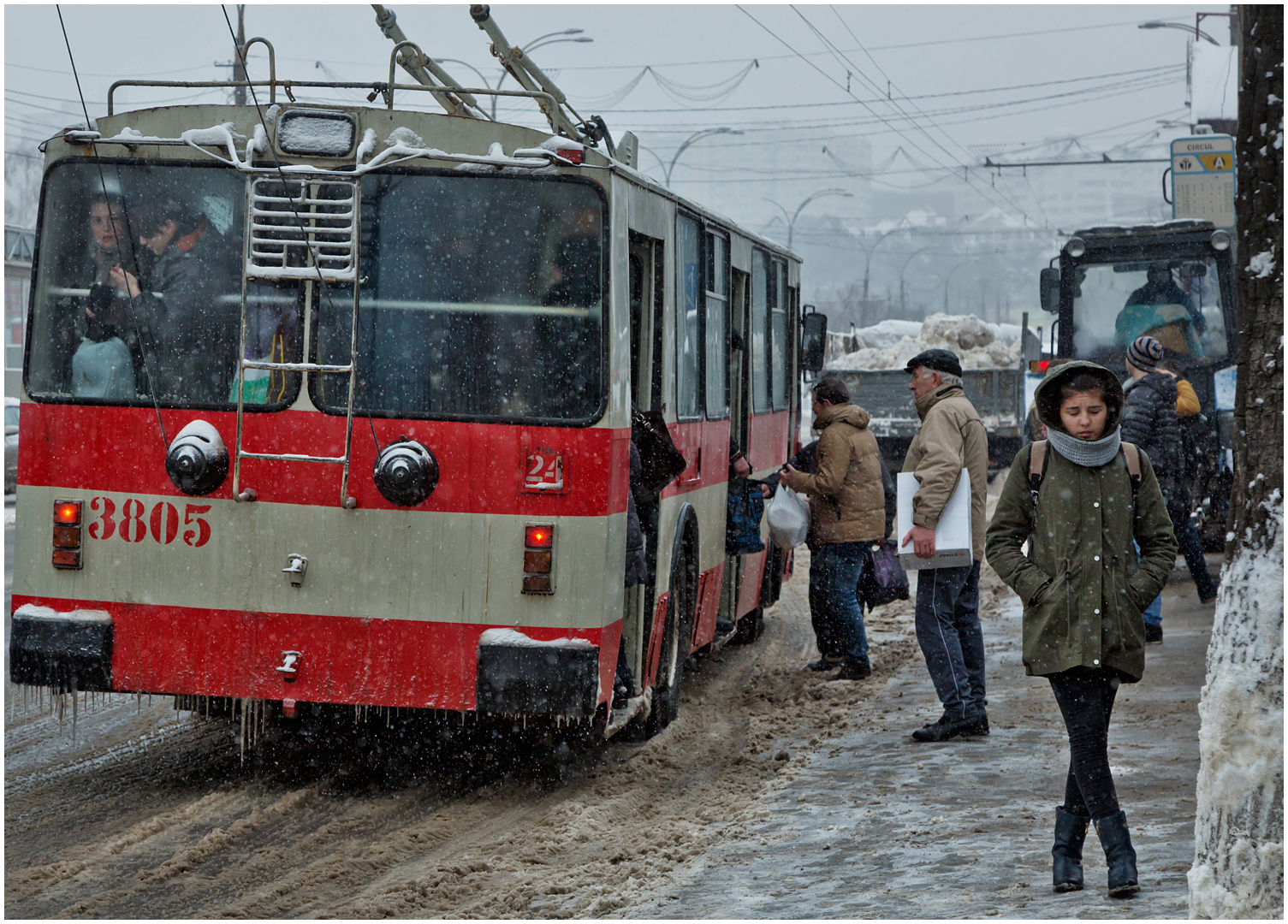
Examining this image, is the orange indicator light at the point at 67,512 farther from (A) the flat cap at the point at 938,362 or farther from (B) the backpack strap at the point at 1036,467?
(A) the flat cap at the point at 938,362

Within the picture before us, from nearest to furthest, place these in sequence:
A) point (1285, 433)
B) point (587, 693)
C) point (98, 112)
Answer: point (1285, 433) → point (587, 693) → point (98, 112)

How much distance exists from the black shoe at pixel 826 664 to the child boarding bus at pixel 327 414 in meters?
3.98


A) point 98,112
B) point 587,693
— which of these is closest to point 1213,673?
point 587,693

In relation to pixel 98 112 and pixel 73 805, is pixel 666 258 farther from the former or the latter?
pixel 98 112

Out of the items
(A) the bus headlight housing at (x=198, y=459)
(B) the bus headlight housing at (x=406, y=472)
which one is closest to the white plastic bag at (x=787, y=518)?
(B) the bus headlight housing at (x=406, y=472)

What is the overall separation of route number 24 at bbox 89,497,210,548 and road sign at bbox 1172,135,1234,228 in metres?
17.7

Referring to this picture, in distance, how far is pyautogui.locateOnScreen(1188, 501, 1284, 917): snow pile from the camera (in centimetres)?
425

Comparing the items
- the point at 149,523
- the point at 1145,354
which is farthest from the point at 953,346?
the point at 149,523

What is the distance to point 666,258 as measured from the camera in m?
7.72

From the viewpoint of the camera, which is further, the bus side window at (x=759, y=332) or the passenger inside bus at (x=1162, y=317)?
the passenger inside bus at (x=1162, y=317)

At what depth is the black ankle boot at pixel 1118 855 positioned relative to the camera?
4.88 meters

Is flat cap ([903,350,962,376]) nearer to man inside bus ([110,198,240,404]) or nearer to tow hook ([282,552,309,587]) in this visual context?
tow hook ([282,552,309,587])

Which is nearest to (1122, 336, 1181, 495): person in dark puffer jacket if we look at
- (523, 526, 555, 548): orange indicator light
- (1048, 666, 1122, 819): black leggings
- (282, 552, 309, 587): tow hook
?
(523, 526, 555, 548): orange indicator light

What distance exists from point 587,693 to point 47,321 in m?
2.89
